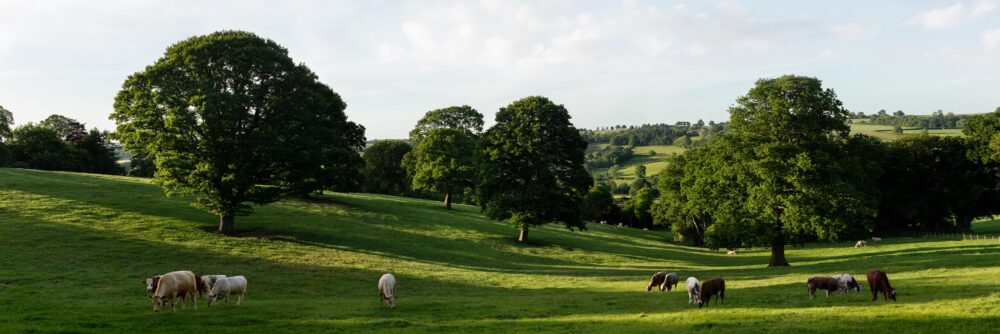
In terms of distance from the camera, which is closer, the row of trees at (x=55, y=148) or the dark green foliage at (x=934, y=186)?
the dark green foliage at (x=934, y=186)

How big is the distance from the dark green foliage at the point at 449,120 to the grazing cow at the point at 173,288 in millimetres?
61304

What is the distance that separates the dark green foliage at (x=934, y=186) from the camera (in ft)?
251

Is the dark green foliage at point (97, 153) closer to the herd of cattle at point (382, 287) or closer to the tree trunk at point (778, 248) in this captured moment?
the herd of cattle at point (382, 287)

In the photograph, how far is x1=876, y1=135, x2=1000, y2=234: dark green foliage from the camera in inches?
3017

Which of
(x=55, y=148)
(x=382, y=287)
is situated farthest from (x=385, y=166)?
(x=382, y=287)

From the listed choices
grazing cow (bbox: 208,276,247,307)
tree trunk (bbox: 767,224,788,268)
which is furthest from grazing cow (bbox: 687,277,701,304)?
tree trunk (bbox: 767,224,788,268)

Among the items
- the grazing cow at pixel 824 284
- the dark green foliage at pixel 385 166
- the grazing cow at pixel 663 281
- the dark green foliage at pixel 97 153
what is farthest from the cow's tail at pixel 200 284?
the dark green foliage at pixel 97 153

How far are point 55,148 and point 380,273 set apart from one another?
3556 inches

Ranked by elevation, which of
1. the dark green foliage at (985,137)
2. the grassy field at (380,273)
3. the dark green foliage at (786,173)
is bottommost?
the grassy field at (380,273)

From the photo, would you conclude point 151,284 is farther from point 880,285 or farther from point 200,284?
point 880,285

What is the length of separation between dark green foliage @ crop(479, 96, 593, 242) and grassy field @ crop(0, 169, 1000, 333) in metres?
3.71

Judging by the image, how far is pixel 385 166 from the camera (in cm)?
10894

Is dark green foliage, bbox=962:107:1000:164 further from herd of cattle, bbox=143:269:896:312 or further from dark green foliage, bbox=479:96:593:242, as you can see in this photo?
herd of cattle, bbox=143:269:896:312

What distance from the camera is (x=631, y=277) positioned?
3850 cm
